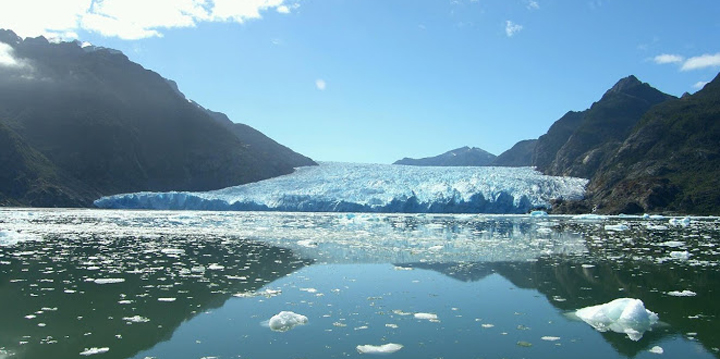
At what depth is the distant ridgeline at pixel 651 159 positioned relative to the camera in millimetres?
55688

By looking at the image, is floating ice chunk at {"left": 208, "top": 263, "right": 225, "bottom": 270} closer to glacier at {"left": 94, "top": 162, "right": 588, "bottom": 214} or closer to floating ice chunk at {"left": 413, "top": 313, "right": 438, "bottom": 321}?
floating ice chunk at {"left": 413, "top": 313, "right": 438, "bottom": 321}

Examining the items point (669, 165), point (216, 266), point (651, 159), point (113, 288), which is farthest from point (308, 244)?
point (651, 159)

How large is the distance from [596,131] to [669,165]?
34.0 meters

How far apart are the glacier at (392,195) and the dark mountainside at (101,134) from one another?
34.1 ft

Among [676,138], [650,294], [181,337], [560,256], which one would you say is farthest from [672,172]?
[181,337]

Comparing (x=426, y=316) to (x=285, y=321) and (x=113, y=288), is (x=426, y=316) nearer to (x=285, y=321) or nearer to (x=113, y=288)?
(x=285, y=321)

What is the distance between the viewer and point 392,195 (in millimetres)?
59812

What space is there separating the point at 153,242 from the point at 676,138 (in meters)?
72.1

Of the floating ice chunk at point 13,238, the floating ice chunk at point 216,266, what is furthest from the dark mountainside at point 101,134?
the floating ice chunk at point 216,266

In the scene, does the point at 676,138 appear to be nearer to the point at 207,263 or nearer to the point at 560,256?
the point at 560,256

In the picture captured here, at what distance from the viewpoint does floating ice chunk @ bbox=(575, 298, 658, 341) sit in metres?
8.03

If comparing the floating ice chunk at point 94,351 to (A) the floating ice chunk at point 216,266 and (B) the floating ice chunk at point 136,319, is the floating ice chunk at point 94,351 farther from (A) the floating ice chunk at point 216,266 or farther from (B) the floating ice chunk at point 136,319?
(A) the floating ice chunk at point 216,266

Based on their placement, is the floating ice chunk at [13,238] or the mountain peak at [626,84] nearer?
the floating ice chunk at [13,238]

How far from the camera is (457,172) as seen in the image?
67.7 m
